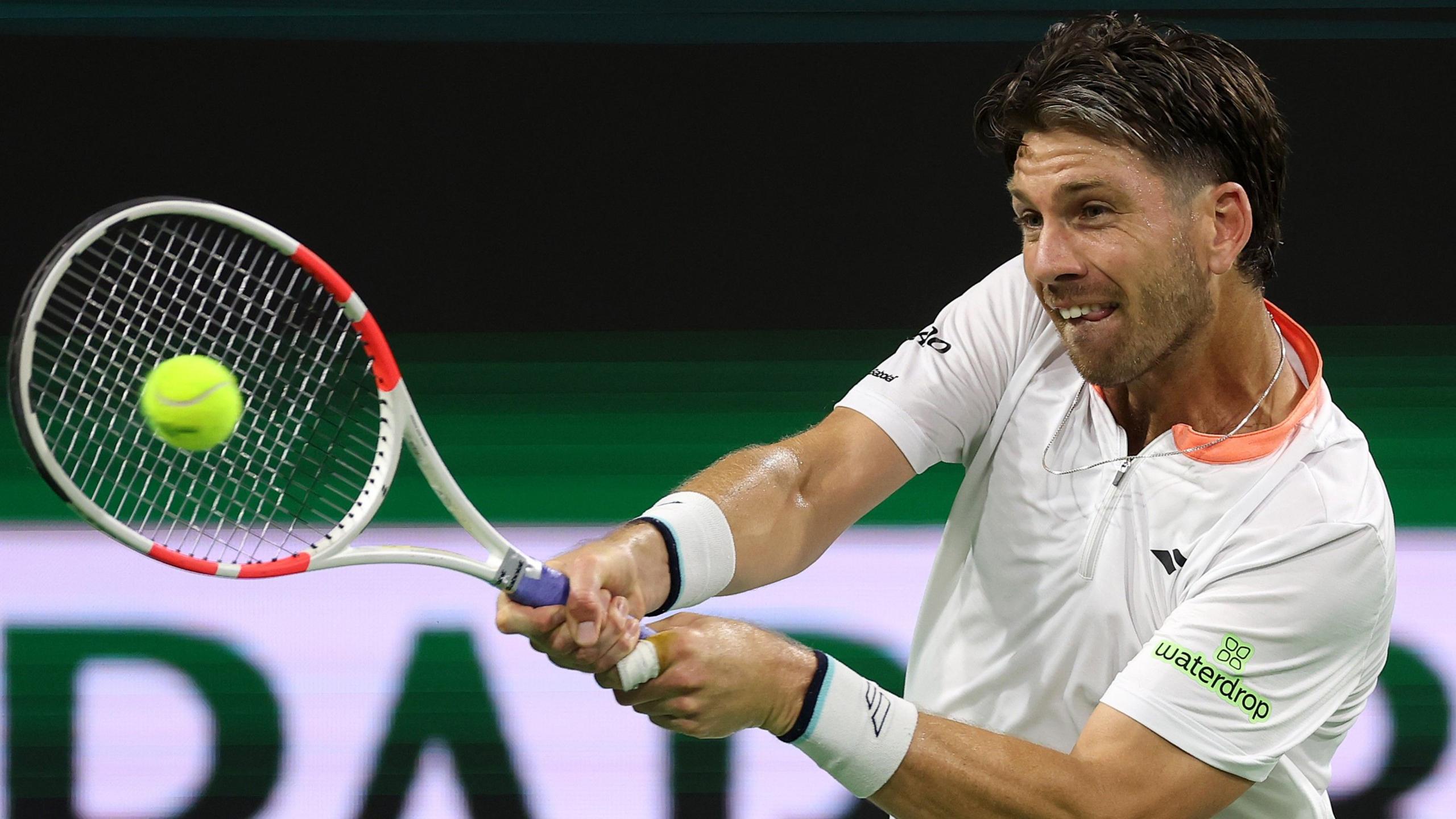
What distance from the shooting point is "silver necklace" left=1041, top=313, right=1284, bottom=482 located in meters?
2.06

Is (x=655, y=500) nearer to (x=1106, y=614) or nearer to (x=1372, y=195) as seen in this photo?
(x=1106, y=614)

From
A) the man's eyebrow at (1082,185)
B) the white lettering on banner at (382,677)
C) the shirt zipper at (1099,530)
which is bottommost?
the white lettering on banner at (382,677)

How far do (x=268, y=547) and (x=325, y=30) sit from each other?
3.45 feet

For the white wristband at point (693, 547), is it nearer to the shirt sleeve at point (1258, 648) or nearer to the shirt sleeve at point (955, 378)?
the shirt sleeve at point (955, 378)

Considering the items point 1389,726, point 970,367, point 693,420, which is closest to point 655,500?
point 693,420

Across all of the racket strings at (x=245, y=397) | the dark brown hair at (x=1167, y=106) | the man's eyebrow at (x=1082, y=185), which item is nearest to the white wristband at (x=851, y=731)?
the man's eyebrow at (x=1082, y=185)

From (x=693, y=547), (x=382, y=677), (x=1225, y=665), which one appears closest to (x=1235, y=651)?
(x=1225, y=665)

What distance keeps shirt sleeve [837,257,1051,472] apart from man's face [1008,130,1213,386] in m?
0.18

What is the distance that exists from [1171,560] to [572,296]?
1.54 metres

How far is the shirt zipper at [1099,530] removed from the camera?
6.79ft

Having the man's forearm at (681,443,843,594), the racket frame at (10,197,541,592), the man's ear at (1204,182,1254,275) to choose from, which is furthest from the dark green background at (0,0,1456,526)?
the racket frame at (10,197,541,592)

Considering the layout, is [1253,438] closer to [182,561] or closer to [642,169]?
[182,561]

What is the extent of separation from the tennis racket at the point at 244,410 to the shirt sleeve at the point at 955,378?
58cm

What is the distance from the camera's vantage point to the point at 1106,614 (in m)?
2.06
